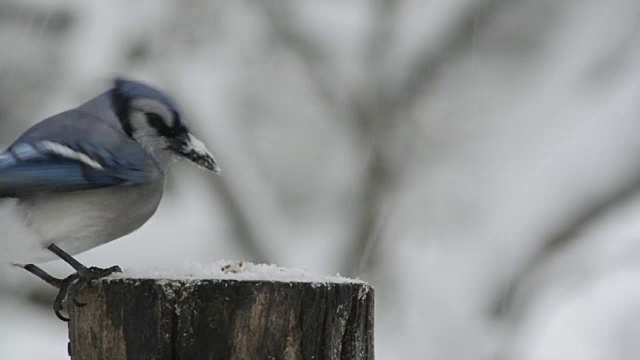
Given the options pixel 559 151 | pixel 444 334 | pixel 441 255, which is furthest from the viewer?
pixel 559 151

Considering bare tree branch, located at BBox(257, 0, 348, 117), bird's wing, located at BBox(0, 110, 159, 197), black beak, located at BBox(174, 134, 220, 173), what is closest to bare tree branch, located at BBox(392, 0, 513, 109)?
bare tree branch, located at BBox(257, 0, 348, 117)

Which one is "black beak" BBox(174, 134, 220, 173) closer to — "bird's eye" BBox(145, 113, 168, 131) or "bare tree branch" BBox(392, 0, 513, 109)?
"bird's eye" BBox(145, 113, 168, 131)

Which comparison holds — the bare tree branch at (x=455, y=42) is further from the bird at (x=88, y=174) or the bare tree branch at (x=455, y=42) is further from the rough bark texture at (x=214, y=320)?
the rough bark texture at (x=214, y=320)

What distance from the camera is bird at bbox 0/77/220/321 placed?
2.29m

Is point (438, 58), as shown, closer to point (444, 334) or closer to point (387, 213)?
point (387, 213)

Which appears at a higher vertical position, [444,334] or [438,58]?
[438,58]

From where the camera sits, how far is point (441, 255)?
664cm

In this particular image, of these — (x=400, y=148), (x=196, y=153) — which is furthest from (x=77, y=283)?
(x=400, y=148)

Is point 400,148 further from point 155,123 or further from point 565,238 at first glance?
point 155,123

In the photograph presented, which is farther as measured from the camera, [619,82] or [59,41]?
[619,82]

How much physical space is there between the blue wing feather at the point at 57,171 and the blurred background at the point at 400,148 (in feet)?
11.0

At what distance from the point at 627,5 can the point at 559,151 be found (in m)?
1.11

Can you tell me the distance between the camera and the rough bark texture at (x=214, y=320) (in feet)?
6.22

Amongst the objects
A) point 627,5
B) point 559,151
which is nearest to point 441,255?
point 559,151
